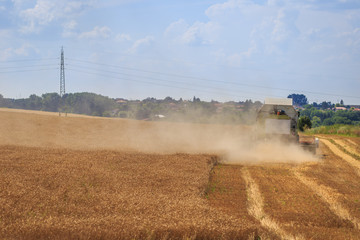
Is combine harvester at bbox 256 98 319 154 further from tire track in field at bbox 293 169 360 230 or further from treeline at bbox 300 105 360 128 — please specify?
treeline at bbox 300 105 360 128

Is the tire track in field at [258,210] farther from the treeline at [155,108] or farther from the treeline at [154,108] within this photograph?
the treeline at [154,108]

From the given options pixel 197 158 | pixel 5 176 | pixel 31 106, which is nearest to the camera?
pixel 5 176

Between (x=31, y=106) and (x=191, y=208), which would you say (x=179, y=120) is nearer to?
(x=191, y=208)

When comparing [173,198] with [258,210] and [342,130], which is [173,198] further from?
[342,130]

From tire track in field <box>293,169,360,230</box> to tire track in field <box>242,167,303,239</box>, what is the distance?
2246 millimetres

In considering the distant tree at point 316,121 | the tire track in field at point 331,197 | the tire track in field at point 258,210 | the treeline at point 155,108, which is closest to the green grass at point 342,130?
the treeline at point 155,108

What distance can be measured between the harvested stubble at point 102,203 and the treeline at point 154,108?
17.0m

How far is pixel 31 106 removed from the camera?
97062mm

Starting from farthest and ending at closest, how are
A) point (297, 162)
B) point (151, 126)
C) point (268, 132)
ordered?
point (151, 126) < point (268, 132) < point (297, 162)

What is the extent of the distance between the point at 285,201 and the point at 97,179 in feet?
21.2

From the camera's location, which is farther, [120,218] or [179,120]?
[179,120]

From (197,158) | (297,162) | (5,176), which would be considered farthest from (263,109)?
(5,176)

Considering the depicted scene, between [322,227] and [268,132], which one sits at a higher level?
[268,132]

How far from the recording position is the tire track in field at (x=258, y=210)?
10102mm
